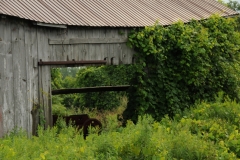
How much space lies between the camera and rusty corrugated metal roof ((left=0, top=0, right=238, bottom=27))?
36.2ft

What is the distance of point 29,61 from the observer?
1087 cm

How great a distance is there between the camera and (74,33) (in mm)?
11867

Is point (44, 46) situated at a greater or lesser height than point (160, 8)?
lesser

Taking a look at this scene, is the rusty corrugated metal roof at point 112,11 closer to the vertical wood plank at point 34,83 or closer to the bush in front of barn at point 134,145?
the vertical wood plank at point 34,83

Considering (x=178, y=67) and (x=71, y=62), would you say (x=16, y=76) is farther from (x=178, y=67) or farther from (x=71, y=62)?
(x=178, y=67)

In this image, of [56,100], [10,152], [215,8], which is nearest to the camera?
[10,152]

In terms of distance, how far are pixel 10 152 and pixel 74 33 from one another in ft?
19.6

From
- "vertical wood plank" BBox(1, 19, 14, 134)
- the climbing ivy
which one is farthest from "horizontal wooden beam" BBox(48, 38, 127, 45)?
"vertical wood plank" BBox(1, 19, 14, 134)

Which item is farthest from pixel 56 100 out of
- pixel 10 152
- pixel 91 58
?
pixel 10 152

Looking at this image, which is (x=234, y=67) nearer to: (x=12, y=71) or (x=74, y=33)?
(x=74, y=33)

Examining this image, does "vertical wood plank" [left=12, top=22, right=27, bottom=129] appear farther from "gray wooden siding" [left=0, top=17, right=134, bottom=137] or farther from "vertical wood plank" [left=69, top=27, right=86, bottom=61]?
"vertical wood plank" [left=69, top=27, right=86, bottom=61]

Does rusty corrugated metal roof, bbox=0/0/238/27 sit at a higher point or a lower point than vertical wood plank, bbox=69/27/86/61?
higher

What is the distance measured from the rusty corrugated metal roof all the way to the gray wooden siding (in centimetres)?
27

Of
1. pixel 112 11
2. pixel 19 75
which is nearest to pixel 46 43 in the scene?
pixel 19 75
